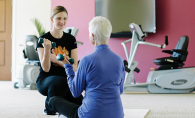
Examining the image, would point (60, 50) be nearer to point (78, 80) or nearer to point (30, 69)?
point (78, 80)

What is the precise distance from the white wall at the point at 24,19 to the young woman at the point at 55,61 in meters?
4.01

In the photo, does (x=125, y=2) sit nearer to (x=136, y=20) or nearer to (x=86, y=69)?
(x=136, y=20)

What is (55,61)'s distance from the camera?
2113mm

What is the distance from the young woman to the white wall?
4.01 metres

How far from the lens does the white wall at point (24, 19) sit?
615 cm

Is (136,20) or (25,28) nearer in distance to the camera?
(136,20)

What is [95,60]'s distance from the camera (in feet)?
4.67

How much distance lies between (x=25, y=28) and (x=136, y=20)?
2.81 meters

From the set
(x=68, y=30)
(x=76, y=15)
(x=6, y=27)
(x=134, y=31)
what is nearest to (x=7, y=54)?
(x=6, y=27)

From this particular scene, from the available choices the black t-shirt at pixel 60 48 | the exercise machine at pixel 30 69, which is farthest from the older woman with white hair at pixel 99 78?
the exercise machine at pixel 30 69

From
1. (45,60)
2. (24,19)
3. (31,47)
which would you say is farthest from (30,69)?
(45,60)

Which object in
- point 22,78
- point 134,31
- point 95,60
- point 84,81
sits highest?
point 134,31

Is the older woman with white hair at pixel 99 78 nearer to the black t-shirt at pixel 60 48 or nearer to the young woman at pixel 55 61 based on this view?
the young woman at pixel 55 61

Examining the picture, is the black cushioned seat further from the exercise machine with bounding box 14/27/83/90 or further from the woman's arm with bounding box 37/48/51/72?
the woman's arm with bounding box 37/48/51/72
